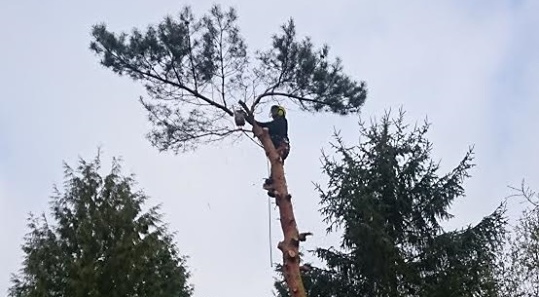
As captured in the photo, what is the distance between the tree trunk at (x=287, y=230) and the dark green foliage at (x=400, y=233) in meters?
2.11

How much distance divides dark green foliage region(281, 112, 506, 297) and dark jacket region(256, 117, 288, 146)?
2.08 metres

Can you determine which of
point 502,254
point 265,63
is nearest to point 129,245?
point 265,63

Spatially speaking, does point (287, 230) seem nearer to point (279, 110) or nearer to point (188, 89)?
point (279, 110)

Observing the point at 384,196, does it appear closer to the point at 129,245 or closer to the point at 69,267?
the point at 129,245

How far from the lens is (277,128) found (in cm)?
1019

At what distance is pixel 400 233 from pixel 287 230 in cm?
282

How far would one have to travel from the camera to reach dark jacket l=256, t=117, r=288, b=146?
10.2m

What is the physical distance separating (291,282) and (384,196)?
300cm

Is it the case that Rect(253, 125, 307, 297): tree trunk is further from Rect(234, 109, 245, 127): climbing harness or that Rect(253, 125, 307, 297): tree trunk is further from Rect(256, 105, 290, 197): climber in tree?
Rect(234, 109, 245, 127): climbing harness

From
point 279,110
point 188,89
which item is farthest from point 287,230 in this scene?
point 188,89

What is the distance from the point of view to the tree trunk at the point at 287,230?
9.32 metres

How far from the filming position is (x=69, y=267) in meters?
9.38

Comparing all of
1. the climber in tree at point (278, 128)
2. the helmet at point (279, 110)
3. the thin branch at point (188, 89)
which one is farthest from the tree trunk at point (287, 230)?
the thin branch at point (188, 89)

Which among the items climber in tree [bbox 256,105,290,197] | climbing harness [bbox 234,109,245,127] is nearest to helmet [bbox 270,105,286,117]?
climber in tree [bbox 256,105,290,197]
